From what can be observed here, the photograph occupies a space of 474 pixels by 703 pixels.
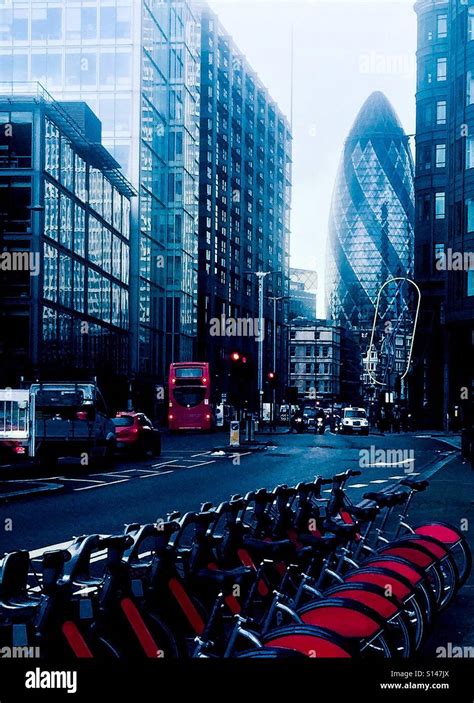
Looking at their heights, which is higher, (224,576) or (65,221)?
(65,221)

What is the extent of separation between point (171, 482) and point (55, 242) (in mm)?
35901

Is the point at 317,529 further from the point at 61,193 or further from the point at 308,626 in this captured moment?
the point at 61,193

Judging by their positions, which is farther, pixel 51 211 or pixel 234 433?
pixel 51 211

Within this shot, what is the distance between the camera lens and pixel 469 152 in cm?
6031

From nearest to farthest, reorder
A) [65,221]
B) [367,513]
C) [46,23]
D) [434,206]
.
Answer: [367,513] < [65,221] < [46,23] < [434,206]

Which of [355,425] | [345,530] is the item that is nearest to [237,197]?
[355,425]

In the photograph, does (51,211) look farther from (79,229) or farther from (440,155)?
(440,155)

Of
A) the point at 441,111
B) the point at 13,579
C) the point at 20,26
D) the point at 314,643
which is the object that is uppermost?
the point at 20,26

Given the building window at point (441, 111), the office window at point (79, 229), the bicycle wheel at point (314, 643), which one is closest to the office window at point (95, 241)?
the office window at point (79, 229)

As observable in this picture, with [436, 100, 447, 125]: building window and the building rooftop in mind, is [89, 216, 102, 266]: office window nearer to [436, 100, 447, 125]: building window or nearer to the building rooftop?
the building rooftop

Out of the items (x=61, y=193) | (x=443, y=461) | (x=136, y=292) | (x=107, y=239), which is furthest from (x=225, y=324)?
(x=443, y=461)

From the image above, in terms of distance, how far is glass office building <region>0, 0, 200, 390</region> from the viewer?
7250 centimetres

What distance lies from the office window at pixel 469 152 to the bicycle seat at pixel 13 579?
57829mm

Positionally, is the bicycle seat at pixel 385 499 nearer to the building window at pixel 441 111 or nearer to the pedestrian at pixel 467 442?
the pedestrian at pixel 467 442
